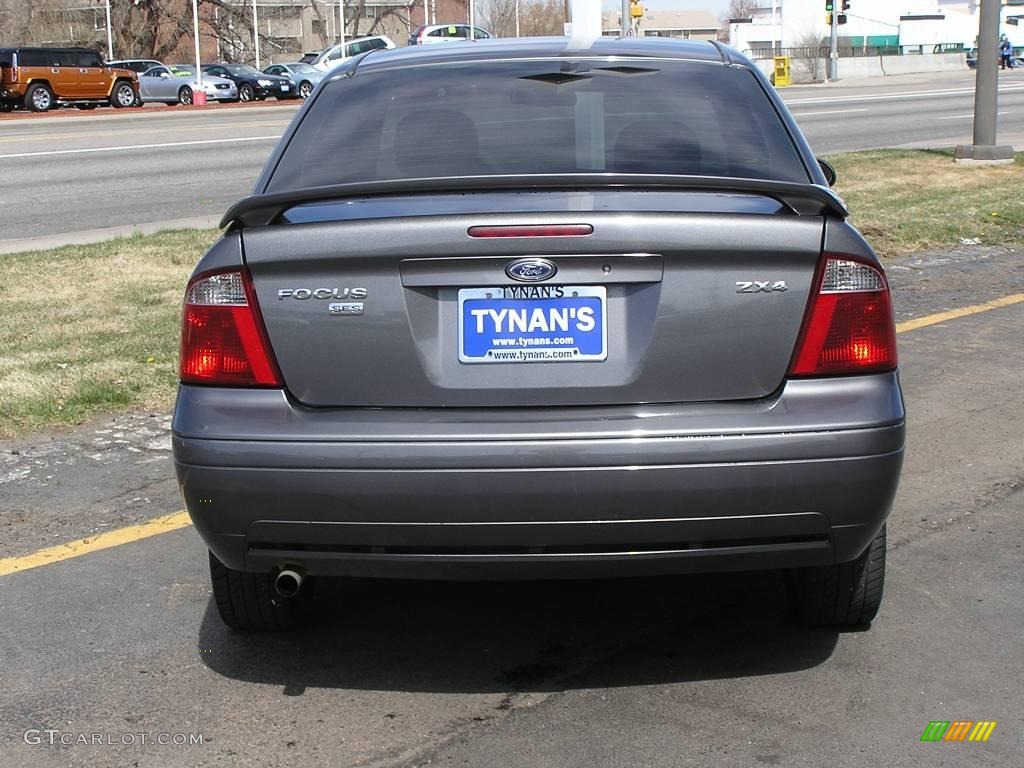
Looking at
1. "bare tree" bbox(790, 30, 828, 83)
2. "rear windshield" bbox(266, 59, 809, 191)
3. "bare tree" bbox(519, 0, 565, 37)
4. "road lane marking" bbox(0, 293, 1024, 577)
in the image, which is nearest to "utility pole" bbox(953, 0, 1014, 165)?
"rear windshield" bbox(266, 59, 809, 191)

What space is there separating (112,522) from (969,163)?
46.4 feet

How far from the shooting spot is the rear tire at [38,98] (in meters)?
38.7

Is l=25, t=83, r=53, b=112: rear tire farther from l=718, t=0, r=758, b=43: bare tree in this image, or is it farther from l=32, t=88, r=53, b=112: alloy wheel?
l=718, t=0, r=758, b=43: bare tree

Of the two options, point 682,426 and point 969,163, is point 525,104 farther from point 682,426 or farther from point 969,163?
point 969,163

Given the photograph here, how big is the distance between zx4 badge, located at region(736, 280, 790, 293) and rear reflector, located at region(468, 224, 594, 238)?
39cm

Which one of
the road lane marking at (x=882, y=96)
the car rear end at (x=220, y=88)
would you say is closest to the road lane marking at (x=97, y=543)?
the road lane marking at (x=882, y=96)

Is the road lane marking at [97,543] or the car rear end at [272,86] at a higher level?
the car rear end at [272,86]

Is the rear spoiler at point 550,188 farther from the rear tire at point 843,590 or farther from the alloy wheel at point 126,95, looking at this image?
the alloy wheel at point 126,95

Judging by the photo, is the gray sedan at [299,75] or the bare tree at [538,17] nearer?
the gray sedan at [299,75]

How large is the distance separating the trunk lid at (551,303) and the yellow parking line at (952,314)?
5.03m

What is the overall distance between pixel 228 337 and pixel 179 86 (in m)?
45.2

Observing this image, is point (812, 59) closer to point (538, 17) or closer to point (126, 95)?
point (538, 17)

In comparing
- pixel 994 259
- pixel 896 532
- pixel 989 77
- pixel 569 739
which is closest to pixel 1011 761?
pixel 569 739

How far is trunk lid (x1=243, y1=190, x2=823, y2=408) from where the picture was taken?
131 inches
